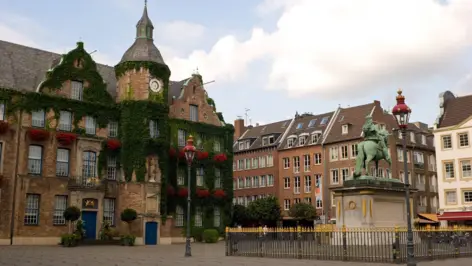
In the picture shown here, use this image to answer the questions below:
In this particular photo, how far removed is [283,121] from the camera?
81312 mm

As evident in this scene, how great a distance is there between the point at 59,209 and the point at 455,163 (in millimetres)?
40145

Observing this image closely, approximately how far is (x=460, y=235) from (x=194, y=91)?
32.8 meters

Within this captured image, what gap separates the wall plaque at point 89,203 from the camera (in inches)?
1780

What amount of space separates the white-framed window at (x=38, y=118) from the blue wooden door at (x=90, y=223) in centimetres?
801

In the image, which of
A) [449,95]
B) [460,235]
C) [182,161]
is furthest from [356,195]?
[449,95]

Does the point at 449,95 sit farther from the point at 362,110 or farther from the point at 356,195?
the point at 356,195

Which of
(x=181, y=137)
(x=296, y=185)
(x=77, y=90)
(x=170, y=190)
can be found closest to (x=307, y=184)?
(x=296, y=185)

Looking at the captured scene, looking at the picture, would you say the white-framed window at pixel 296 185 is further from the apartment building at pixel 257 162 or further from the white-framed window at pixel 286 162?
the apartment building at pixel 257 162

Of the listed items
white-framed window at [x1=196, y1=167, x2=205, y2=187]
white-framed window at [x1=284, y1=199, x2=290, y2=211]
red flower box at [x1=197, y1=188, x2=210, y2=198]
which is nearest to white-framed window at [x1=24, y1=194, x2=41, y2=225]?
red flower box at [x1=197, y1=188, x2=210, y2=198]

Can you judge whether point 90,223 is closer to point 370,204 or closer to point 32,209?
point 32,209

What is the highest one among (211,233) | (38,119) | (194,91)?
(194,91)

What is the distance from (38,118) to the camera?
145ft

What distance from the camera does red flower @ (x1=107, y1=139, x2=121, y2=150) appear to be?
155 ft

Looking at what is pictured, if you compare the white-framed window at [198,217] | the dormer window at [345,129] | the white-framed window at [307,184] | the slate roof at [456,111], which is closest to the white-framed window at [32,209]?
the white-framed window at [198,217]
